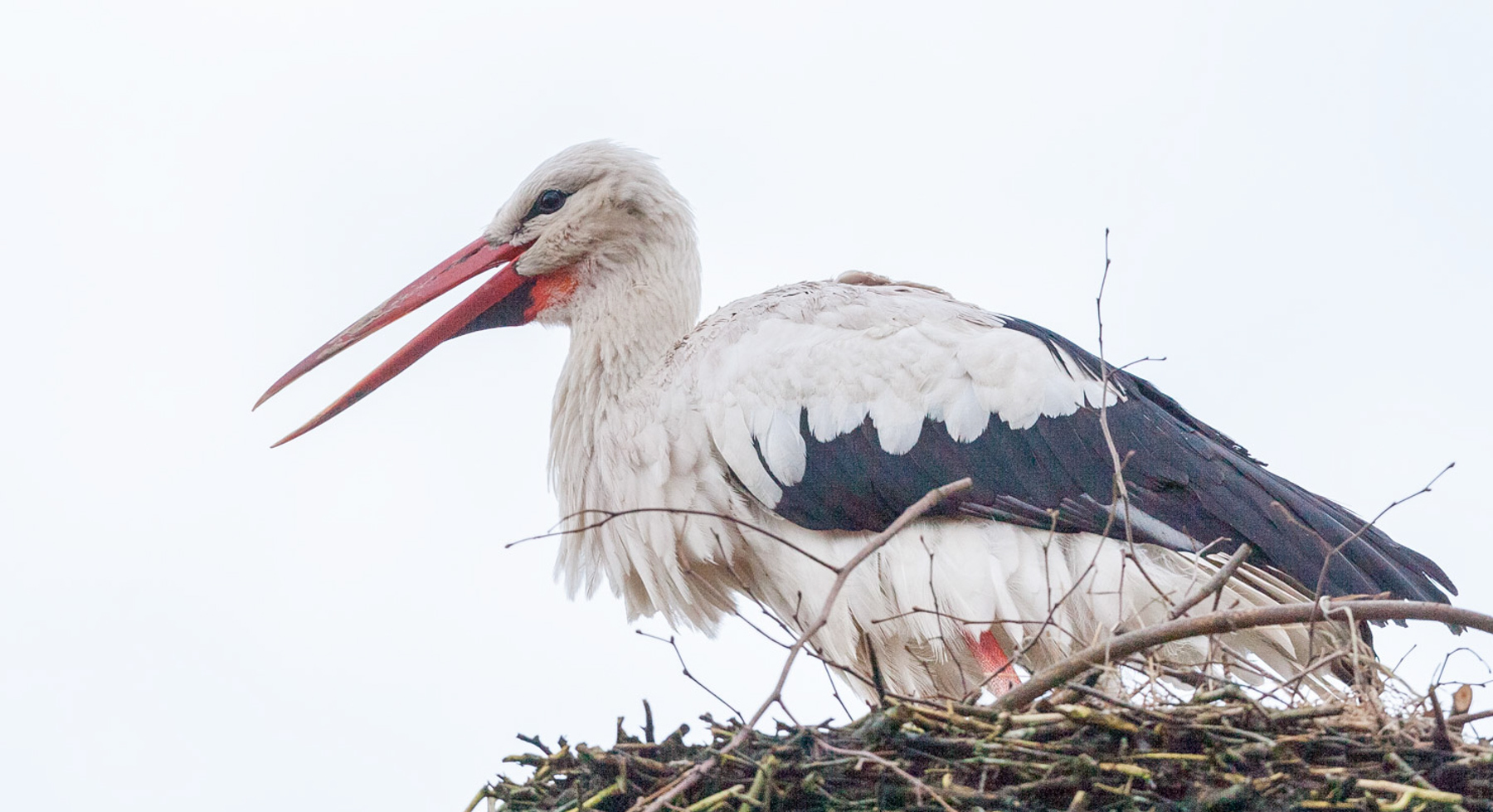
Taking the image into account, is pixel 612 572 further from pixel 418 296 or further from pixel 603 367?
pixel 418 296

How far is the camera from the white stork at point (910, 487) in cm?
382

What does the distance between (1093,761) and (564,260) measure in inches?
104

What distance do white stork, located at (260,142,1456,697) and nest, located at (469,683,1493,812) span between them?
0.80 m

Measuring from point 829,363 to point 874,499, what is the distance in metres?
0.36

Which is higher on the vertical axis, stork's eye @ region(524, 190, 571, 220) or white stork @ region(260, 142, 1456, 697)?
stork's eye @ region(524, 190, 571, 220)

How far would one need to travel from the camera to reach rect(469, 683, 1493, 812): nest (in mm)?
2551

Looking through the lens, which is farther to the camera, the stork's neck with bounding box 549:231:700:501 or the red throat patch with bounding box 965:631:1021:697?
the stork's neck with bounding box 549:231:700:501

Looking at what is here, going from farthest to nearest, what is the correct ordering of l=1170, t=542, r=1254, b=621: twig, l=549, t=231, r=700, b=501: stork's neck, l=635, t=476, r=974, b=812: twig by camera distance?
l=549, t=231, r=700, b=501: stork's neck → l=1170, t=542, r=1254, b=621: twig → l=635, t=476, r=974, b=812: twig

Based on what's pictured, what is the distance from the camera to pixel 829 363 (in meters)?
4.09

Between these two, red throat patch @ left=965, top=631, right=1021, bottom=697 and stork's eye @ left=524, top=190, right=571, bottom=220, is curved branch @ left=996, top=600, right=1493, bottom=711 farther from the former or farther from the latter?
stork's eye @ left=524, top=190, right=571, bottom=220

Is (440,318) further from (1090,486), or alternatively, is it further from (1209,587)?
(1209,587)

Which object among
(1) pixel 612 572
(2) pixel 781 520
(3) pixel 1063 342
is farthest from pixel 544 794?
(3) pixel 1063 342

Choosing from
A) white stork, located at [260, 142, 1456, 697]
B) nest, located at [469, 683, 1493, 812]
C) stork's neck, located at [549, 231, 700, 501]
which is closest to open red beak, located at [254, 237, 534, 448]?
stork's neck, located at [549, 231, 700, 501]

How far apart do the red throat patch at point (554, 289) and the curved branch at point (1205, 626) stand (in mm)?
2397
